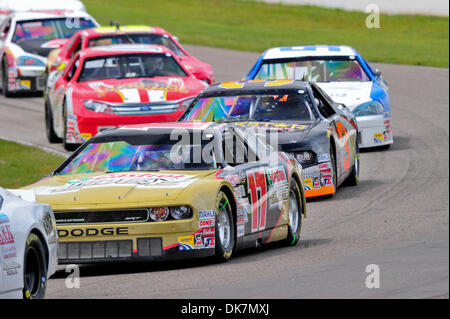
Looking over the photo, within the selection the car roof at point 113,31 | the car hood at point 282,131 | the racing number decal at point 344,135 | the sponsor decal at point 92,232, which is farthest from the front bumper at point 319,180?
the car roof at point 113,31

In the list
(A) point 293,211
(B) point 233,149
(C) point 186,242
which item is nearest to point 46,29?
(A) point 293,211

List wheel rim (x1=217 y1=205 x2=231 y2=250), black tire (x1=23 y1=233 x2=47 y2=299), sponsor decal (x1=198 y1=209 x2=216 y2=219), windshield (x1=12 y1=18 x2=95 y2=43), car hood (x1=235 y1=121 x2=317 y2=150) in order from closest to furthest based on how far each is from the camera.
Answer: black tire (x1=23 y1=233 x2=47 y2=299)
sponsor decal (x1=198 y1=209 x2=216 y2=219)
wheel rim (x1=217 y1=205 x2=231 y2=250)
car hood (x1=235 y1=121 x2=317 y2=150)
windshield (x1=12 y1=18 x2=95 y2=43)

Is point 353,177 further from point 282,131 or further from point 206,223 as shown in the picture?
point 206,223

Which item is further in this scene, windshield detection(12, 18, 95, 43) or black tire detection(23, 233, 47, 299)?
windshield detection(12, 18, 95, 43)

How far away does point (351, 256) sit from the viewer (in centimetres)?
977

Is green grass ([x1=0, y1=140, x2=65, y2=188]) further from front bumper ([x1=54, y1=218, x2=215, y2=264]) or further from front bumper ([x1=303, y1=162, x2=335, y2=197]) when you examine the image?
front bumper ([x1=54, y1=218, x2=215, y2=264])

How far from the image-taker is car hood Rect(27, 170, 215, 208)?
932 centimetres

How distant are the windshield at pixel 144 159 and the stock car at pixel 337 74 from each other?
308 inches

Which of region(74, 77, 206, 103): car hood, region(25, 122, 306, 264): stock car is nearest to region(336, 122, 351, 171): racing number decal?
region(25, 122, 306, 264): stock car

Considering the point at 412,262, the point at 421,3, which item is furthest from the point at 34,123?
the point at 421,3

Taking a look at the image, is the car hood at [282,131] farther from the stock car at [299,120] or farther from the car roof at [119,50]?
the car roof at [119,50]

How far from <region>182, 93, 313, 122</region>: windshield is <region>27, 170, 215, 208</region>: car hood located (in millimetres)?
4471

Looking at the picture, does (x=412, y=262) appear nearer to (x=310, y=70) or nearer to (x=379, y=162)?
(x=379, y=162)

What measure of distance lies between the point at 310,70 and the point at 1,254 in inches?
464
